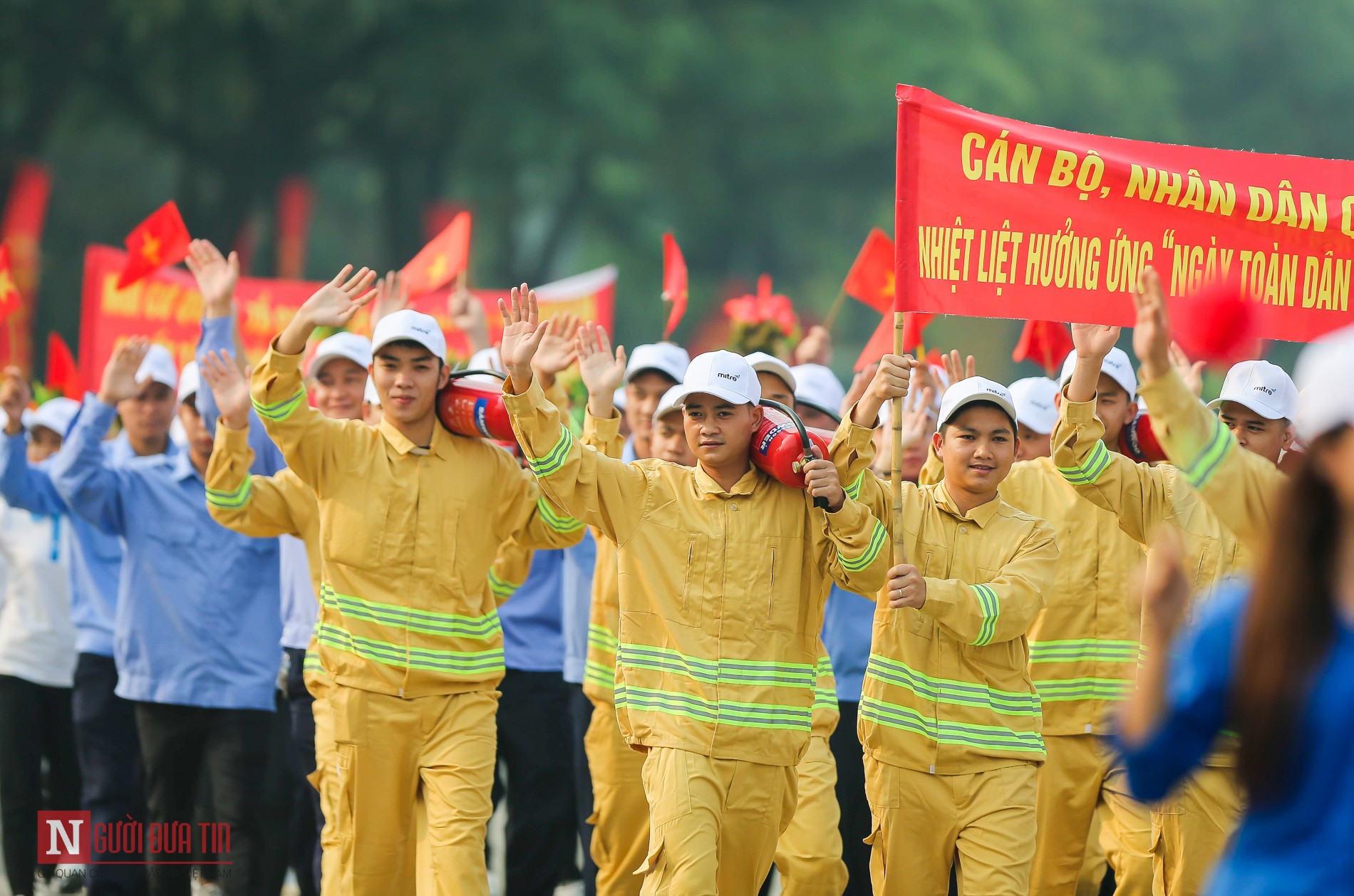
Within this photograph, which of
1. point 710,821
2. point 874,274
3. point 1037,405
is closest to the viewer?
point 710,821

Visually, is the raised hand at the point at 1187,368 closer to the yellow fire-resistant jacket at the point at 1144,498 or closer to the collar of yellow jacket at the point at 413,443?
the yellow fire-resistant jacket at the point at 1144,498

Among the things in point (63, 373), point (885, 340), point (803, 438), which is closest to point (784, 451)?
point (803, 438)

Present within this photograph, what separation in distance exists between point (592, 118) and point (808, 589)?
2311 centimetres

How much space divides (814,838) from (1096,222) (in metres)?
2.85

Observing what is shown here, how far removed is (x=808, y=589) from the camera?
6.57 m

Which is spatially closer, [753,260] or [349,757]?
[349,757]

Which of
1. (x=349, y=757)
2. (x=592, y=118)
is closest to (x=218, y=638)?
(x=349, y=757)

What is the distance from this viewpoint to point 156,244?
945 cm

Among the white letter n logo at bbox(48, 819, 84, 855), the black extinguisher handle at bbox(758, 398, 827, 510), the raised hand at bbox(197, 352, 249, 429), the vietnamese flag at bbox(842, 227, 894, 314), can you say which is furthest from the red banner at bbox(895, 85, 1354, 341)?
the white letter n logo at bbox(48, 819, 84, 855)

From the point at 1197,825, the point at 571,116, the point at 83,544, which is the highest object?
the point at 571,116

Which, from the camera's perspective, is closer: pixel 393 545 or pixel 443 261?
pixel 393 545

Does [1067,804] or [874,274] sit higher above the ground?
[874,274]

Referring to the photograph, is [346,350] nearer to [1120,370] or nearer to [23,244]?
[1120,370]

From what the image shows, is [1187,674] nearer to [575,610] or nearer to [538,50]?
[575,610]
